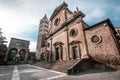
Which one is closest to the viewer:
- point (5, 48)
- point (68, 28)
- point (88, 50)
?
point (88, 50)

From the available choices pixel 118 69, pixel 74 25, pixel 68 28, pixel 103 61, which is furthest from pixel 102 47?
pixel 68 28

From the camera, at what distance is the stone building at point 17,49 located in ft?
90.6

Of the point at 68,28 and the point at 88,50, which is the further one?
the point at 68,28

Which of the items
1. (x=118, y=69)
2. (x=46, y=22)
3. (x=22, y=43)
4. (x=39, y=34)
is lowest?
(x=118, y=69)

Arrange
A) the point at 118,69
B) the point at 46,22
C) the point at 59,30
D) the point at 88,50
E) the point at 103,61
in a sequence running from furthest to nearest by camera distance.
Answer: the point at 46,22 → the point at 59,30 → the point at 88,50 → the point at 103,61 → the point at 118,69

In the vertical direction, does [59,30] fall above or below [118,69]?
above

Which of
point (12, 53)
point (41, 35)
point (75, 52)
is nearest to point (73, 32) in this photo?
point (75, 52)

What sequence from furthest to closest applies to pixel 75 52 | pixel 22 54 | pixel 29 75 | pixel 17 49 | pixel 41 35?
pixel 41 35
pixel 22 54
pixel 17 49
pixel 75 52
pixel 29 75

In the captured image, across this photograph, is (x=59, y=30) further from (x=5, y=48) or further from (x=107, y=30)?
(x=5, y=48)

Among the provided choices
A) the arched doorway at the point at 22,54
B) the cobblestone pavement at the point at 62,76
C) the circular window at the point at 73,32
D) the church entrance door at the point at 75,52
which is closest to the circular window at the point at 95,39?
the church entrance door at the point at 75,52

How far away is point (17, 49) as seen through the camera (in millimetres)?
28938

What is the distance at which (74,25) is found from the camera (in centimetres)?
1409

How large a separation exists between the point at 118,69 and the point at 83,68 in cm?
352

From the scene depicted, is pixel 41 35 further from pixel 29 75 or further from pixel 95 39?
pixel 29 75
